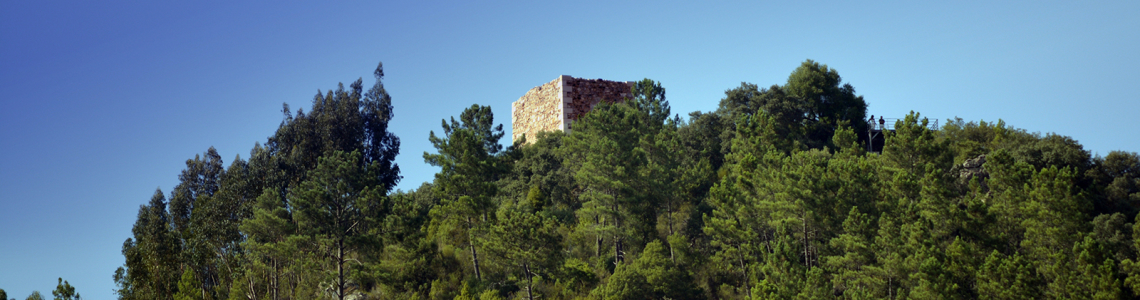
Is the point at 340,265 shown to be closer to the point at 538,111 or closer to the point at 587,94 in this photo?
the point at 587,94

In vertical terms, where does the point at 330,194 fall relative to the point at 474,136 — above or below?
below

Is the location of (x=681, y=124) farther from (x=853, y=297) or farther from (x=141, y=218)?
(x=141, y=218)

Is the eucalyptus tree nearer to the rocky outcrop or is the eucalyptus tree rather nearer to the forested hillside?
the forested hillside

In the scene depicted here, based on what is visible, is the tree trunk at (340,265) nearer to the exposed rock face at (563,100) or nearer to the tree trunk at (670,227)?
the tree trunk at (670,227)

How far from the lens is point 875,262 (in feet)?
91.3

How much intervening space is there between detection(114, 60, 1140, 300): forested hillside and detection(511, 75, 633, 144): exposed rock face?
141 inches

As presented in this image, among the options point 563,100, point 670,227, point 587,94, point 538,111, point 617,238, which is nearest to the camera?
point 617,238

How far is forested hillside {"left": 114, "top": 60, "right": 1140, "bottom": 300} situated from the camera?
2594 cm

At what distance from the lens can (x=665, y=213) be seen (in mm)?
39344

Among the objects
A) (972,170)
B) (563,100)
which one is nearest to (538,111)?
(563,100)

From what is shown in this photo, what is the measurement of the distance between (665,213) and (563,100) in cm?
1932

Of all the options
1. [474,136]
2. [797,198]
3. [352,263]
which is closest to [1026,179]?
[797,198]

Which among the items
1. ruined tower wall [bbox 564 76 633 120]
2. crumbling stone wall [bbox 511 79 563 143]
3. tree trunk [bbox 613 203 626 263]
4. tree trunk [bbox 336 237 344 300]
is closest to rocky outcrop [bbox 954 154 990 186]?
tree trunk [bbox 613 203 626 263]

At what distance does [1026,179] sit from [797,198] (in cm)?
707
